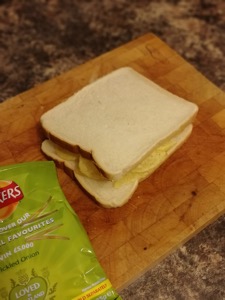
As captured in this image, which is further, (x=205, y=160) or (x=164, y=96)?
(x=164, y=96)

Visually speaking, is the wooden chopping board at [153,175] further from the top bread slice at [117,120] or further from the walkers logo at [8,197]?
the walkers logo at [8,197]

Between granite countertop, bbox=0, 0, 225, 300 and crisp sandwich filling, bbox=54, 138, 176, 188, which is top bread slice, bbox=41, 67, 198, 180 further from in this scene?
granite countertop, bbox=0, 0, 225, 300

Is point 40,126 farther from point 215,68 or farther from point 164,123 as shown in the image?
point 215,68

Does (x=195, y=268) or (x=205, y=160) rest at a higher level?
(x=205, y=160)

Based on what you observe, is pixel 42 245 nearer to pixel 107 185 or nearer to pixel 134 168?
pixel 107 185

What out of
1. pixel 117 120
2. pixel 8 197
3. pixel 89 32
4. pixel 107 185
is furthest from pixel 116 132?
pixel 89 32

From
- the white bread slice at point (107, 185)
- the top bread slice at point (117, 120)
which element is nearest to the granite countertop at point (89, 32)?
the top bread slice at point (117, 120)

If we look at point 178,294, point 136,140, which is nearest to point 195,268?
point 178,294

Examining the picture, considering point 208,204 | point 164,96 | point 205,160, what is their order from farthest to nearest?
point 164,96 → point 205,160 → point 208,204
